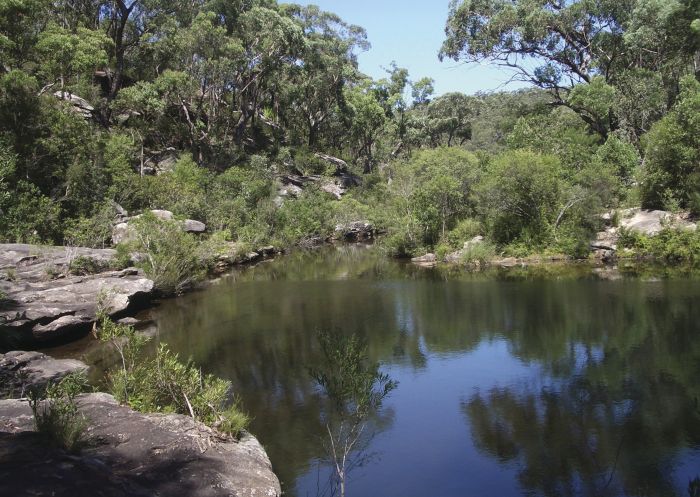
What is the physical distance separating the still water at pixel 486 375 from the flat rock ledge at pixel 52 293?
6.84 ft

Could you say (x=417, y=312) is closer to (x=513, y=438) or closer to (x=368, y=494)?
(x=513, y=438)

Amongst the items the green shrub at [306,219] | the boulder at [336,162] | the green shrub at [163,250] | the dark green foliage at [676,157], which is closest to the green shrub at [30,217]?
the green shrub at [163,250]

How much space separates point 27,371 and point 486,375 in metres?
12.0

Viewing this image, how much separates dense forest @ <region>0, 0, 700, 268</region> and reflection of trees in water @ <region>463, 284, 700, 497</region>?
54.3 ft

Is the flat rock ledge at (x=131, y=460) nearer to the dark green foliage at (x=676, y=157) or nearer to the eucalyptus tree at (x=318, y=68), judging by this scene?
the dark green foliage at (x=676, y=157)

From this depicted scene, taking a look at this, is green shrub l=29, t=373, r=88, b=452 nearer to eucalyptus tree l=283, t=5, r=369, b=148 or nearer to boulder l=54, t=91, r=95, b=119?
boulder l=54, t=91, r=95, b=119

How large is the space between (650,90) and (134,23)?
136 feet

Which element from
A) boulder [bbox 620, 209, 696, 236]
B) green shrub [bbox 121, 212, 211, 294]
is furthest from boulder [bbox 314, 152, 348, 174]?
boulder [bbox 620, 209, 696, 236]

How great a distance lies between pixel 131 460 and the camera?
27.6ft

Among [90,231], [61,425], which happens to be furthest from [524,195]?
[61,425]

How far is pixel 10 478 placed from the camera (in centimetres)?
687

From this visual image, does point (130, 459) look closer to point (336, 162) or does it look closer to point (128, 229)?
point (128, 229)

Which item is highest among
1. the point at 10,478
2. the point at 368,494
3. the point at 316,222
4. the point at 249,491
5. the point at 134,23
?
the point at 134,23

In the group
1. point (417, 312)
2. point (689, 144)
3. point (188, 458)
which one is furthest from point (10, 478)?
point (689, 144)
